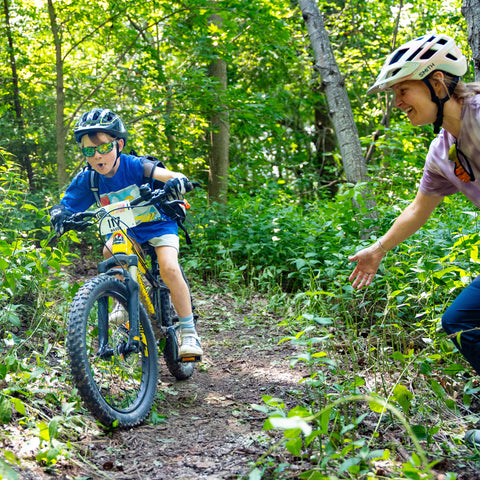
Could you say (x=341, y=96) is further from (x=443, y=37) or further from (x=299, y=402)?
(x=299, y=402)

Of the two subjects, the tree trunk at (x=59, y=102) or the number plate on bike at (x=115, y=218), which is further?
the tree trunk at (x=59, y=102)

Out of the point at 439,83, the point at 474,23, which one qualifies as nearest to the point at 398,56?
the point at 439,83

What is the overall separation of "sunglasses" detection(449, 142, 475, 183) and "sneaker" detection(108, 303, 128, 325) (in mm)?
2156

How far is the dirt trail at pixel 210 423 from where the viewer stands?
8.25 ft

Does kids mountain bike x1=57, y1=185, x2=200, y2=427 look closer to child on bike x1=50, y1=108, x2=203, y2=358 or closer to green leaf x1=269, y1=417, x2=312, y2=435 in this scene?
child on bike x1=50, y1=108, x2=203, y2=358

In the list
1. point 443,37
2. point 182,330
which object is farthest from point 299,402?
point 443,37

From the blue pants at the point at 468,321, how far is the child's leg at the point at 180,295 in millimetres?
1930

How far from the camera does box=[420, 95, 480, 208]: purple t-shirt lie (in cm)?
245

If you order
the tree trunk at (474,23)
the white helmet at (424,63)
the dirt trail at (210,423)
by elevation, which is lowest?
the dirt trail at (210,423)

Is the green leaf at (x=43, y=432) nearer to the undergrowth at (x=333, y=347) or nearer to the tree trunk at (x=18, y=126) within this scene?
the undergrowth at (x=333, y=347)

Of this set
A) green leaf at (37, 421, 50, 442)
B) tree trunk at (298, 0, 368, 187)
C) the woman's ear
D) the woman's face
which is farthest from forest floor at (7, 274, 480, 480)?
tree trunk at (298, 0, 368, 187)

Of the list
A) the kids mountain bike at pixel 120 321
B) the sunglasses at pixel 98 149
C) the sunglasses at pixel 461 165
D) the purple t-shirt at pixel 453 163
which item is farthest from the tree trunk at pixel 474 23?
the sunglasses at pixel 98 149

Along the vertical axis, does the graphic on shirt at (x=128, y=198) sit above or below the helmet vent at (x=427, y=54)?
below

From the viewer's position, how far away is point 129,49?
9430 mm
